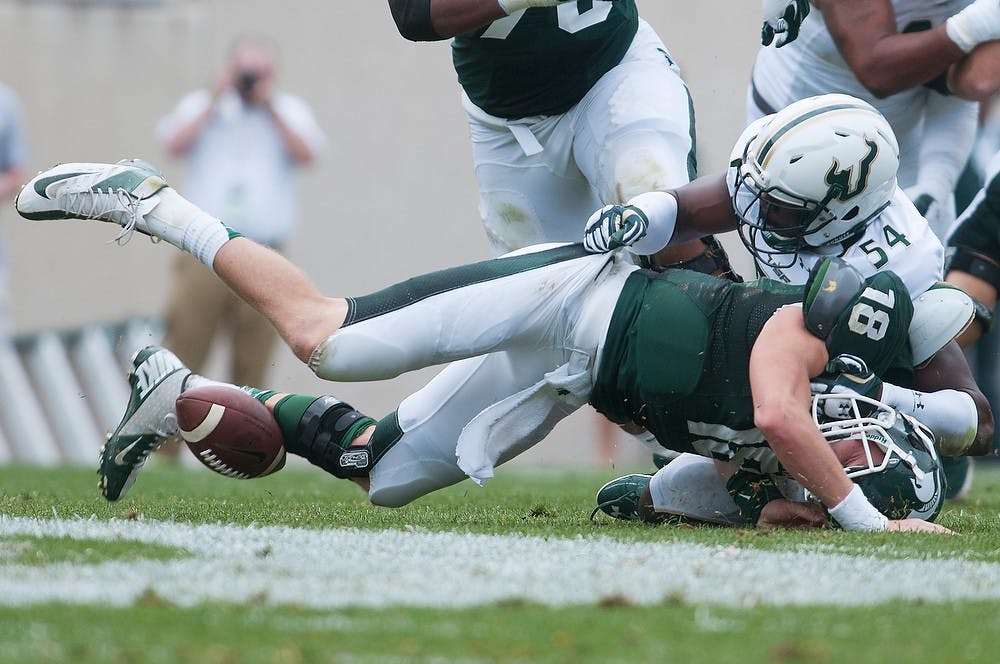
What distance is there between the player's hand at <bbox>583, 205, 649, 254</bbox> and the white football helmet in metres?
0.27

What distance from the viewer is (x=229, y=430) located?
3.30 metres

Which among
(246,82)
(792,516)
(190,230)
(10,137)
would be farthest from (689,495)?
(10,137)

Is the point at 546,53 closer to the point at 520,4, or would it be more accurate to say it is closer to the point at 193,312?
the point at 520,4

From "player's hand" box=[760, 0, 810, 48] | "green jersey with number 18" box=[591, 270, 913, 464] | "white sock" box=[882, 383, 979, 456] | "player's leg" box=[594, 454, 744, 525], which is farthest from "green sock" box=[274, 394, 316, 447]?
"player's hand" box=[760, 0, 810, 48]

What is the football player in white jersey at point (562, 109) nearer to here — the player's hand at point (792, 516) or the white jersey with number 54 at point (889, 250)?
the white jersey with number 54 at point (889, 250)

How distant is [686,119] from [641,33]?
35 centimetres

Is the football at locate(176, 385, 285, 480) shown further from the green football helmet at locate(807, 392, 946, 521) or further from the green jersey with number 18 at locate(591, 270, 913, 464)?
the green football helmet at locate(807, 392, 946, 521)

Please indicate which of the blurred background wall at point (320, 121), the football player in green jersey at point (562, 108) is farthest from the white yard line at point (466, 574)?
the blurred background wall at point (320, 121)

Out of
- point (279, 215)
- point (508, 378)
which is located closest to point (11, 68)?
point (279, 215)

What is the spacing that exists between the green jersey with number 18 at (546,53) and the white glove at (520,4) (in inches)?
8.5

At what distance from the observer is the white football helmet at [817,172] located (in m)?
3.29

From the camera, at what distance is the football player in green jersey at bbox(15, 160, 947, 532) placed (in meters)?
3.08

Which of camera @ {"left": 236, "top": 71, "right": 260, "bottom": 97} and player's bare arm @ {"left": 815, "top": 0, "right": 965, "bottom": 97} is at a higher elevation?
player's bare arm @ {"left": 815, "top": 0, "right": 965, "bottom": 97}

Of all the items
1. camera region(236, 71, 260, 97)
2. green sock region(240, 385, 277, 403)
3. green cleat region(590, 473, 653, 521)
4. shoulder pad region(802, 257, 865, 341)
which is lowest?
green cleat region(590, 473, 653, 521)
